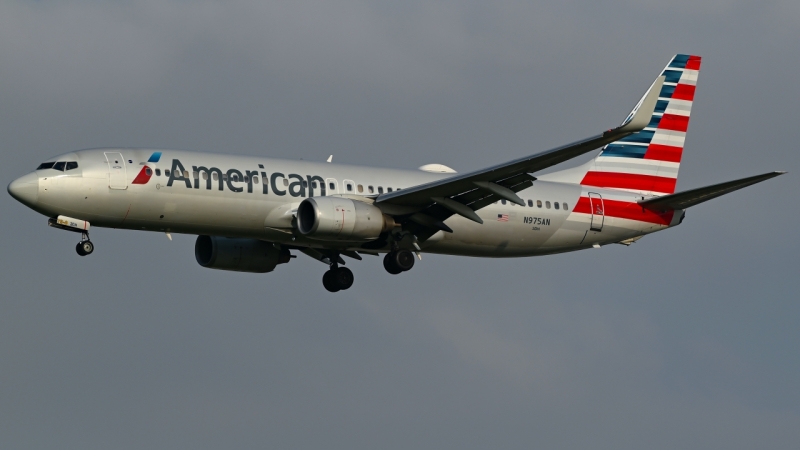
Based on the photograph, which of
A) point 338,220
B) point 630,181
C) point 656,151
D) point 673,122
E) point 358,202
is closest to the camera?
point 338,220

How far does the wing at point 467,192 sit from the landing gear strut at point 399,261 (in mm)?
820

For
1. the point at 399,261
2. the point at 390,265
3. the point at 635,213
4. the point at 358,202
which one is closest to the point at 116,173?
the point at 358,202

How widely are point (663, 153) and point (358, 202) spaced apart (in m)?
14.9

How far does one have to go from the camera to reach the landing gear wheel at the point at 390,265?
4269 cm

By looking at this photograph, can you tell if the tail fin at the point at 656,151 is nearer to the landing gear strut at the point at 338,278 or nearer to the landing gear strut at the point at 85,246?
the landing gear strut at the point at 338,278

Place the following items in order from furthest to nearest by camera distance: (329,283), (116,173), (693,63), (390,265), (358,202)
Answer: (693,63), (329,283), (390,265), (358,202), (116,173)

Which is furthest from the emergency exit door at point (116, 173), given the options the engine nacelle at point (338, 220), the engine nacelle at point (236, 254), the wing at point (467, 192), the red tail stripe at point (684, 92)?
the red tail stripe at point (684, 92)

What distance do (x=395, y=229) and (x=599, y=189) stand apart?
31.3 feet

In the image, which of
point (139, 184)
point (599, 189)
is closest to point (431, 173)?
point (599, 189)

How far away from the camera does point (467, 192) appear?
4144 centimetres

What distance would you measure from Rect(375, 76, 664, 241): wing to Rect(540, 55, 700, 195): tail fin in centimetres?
726

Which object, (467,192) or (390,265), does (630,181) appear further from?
(390,265)

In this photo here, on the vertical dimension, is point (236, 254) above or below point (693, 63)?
below

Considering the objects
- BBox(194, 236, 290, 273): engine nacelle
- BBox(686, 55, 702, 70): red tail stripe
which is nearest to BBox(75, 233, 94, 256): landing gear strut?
BBox(194, 236, 290, 273): engine nacelle
